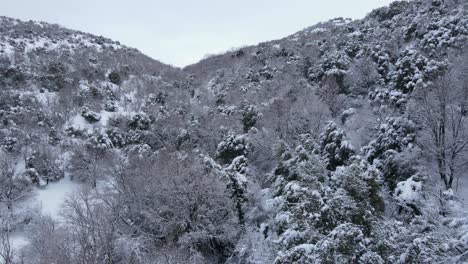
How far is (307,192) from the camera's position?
12.4 metres

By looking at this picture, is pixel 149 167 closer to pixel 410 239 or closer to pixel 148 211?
pixel 148 211

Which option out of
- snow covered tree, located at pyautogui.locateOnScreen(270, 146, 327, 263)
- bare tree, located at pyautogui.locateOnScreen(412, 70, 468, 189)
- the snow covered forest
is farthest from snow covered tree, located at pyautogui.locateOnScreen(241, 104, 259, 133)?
snow covered tree, located at pyautogui.locateOnScreen(270, 146, 327, 263)

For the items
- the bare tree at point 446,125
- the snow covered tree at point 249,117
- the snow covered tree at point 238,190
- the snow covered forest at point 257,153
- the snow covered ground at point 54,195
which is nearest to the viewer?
the snow covered forest at point 257,153

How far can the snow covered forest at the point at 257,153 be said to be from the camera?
472 inches

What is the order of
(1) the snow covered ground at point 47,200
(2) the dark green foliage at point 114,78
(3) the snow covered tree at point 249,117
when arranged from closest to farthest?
(1) the snow covered ground at point 47,200
(3) the snow covered tree at point 249,117
(2) the dark green foliage at point 114,78

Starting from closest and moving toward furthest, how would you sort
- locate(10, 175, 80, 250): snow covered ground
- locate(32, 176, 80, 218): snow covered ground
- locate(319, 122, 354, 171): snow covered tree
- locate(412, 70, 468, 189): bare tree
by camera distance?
locate(412, 70, 468, 189): bare tree, locate(319, 122, 354, 171): snow covered tree, locate(10, 175, 80, 250): snow covered ground, locate(32, 176, 80, 218): snow covered ground

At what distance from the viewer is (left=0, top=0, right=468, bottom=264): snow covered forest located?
12.0 metres

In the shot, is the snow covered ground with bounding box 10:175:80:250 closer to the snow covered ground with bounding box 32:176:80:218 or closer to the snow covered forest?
the snow covered ground with bounding box 32:176:80:218

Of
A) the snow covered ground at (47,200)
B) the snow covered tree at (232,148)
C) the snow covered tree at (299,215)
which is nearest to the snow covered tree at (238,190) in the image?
the snow covered tree at (232,148)

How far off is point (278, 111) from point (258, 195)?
7282 millimetres

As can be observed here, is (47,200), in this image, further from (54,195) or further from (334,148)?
(334,148)

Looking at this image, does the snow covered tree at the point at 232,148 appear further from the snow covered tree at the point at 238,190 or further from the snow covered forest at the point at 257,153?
the snow covered tree at the point at 238,190

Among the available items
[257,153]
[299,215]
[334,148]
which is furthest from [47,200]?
[299,215]

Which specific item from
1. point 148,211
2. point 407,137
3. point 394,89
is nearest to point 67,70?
point 148,211
